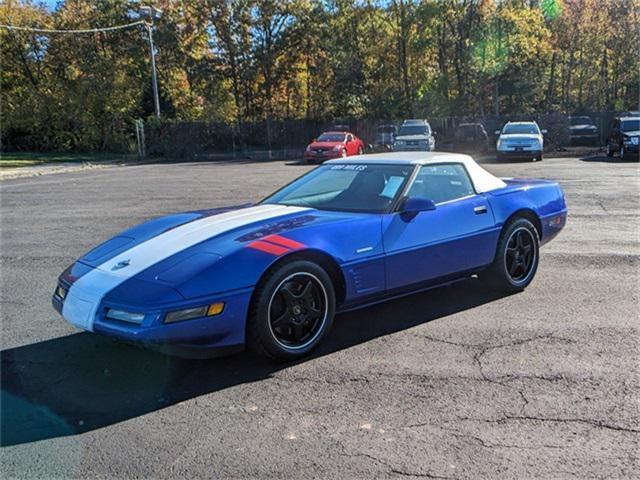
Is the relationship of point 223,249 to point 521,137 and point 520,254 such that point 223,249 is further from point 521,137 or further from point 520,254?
point 521,137

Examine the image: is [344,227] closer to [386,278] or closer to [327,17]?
[386,278]

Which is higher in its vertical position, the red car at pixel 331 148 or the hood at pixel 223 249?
the red car at pixel 331 148

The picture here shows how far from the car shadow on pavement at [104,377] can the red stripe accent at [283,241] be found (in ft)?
2.68

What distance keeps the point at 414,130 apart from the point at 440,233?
860 inches

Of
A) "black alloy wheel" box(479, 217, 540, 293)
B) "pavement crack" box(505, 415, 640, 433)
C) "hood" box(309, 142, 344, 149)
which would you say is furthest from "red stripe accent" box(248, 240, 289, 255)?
"hood" box(309, 142, 344, 149)

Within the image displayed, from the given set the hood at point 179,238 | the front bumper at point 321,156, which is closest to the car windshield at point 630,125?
the front bumper at point 321,156

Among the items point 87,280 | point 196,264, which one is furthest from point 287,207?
point 87,280

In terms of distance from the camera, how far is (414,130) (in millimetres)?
25688

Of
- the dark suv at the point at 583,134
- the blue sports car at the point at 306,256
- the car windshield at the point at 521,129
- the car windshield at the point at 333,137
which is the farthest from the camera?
the dark suv at the point at 583,134

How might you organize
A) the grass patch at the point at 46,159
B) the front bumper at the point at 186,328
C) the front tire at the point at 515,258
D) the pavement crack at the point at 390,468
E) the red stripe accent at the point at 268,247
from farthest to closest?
the grass patch at the point at 46,159
the front tire at the point at 515,258
the red stripe accent at the point at 268,247
the front bumper at the point at 186,328
the pavement crack at the point at 390,468

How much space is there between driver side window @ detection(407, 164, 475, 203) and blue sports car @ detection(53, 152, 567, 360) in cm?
1

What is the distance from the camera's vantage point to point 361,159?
533 cm

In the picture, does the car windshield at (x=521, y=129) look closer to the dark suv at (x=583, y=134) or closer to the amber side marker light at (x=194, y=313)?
the dark suv at (x=583, y=134)

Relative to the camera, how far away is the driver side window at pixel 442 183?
484 cm
